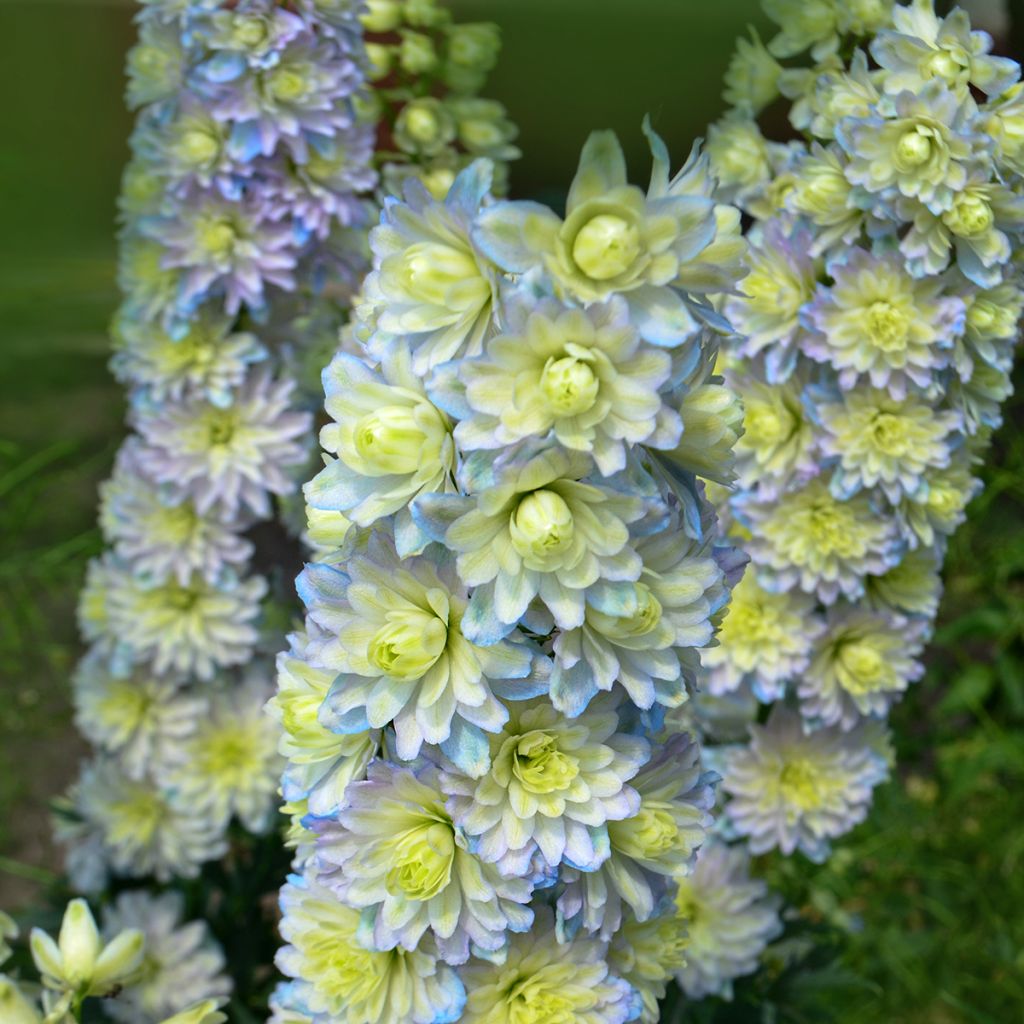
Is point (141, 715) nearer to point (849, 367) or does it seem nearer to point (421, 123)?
point (421, 123)

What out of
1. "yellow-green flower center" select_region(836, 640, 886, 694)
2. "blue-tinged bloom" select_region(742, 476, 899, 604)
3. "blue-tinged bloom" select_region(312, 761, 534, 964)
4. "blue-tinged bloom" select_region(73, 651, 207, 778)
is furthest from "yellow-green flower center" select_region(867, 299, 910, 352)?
"blue-tinged bloom" select_region(73, 651, 207, 778)

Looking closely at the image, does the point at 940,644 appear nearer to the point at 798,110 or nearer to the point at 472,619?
the point at 798,110

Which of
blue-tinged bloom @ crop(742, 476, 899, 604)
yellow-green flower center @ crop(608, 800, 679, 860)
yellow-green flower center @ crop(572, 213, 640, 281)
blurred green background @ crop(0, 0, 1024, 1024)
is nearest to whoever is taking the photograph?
yellow-green flower center @ crop(572, 213, 640, 281)

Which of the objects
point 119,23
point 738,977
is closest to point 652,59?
point 738,977

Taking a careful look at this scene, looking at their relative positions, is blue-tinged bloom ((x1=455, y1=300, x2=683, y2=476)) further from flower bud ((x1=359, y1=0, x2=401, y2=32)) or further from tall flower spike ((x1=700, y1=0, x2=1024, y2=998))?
flower bud ((x1=359, y1=0, x2=401, y2=32))

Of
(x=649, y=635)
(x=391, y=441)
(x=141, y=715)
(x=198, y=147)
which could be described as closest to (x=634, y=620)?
(x=649, y=635)

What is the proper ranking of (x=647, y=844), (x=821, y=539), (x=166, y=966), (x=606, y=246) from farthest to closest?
(x=166, y=966) < (x=821, y=539) < (x=647, y=844) < (x=606, y=246)
